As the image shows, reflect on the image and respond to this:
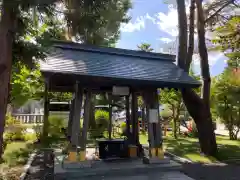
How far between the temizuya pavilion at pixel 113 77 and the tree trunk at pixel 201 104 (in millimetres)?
1177

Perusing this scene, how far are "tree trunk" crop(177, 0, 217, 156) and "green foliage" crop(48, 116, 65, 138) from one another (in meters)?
6.19

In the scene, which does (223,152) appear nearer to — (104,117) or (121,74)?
(121,74)

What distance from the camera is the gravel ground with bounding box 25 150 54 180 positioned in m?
5.70

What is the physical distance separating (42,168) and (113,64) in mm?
3678

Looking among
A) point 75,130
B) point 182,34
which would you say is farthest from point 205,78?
point 75,130

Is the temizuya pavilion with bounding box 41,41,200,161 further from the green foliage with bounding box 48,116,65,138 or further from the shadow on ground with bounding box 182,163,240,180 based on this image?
the green foliage with bounding box 48,116,65,138

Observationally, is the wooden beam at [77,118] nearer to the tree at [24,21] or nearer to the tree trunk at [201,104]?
the tree at [24,21]

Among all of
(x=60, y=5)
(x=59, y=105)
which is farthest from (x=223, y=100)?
(x=60, y=5)

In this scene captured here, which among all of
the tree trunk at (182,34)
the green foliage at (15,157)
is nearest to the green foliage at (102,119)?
the green foliage at (15,157)

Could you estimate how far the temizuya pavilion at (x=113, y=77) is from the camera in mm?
5867

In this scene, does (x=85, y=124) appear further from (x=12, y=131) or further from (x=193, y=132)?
(x=193, y=132)

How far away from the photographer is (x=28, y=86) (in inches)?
346

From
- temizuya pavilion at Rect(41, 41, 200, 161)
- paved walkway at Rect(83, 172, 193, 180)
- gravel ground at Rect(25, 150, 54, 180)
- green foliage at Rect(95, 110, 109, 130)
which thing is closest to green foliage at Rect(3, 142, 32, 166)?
gravel ground at Rect(25, 150, 54, 180)

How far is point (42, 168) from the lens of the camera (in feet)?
21.5
